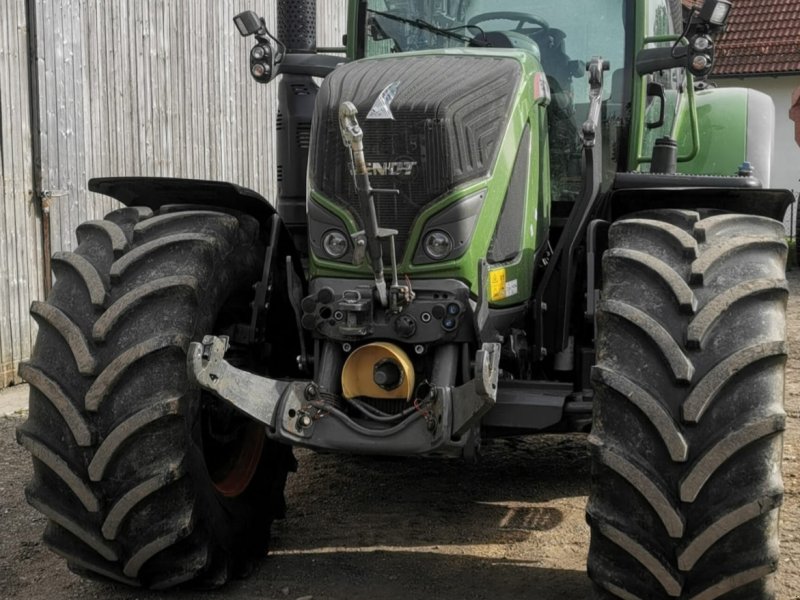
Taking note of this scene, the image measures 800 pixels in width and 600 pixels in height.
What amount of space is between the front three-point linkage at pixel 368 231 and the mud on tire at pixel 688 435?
0.72 metres

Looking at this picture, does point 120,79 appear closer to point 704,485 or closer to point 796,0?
point 704,485

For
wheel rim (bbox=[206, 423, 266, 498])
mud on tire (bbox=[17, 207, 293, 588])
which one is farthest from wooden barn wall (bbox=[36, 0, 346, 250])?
mud on tire (bbox=[17, 207, 293, 588])

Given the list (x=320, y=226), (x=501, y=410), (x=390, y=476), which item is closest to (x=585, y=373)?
(x=501, y=410)

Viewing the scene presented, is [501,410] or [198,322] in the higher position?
[198,322]

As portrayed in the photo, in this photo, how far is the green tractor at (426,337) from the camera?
327 centimetres

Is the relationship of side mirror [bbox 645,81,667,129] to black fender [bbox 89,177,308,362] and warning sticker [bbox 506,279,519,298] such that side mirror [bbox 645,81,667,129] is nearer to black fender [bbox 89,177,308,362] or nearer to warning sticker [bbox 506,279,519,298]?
warning sticker [bbox 506,279,519,298]

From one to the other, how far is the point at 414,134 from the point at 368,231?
1.39 ft

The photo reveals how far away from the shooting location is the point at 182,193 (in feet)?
14.8

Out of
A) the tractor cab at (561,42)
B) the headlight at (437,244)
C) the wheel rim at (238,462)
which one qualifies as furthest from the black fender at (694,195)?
the wheel rim at (238,462)

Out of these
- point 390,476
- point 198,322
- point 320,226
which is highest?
point 320,226

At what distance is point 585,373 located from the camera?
4.15 m

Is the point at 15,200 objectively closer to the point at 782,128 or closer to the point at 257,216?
the point at 257,216

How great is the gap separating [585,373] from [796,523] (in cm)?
135

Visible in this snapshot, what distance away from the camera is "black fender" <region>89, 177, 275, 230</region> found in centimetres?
435
